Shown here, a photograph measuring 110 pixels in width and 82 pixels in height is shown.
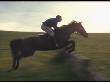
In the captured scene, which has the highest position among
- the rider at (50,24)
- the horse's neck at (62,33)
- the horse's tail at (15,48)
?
the rider at (50,24)

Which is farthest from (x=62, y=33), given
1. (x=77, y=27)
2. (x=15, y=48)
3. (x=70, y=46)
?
(x=15, y=48)

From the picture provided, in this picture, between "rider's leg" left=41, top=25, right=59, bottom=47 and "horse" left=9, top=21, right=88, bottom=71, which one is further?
"horse" left=9, top=21, right=88, bottom=71

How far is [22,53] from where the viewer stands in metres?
20.3

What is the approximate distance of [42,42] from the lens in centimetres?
1972

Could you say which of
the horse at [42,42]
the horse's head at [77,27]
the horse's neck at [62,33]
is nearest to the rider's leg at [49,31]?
the horse at [42,42]

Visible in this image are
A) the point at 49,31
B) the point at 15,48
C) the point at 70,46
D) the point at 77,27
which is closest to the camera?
the point at 49,31

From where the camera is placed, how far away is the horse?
777 inches

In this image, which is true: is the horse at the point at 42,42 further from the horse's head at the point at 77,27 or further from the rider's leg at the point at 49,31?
the rider's leg at the point at 49,31

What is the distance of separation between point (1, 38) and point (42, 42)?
30910 mm

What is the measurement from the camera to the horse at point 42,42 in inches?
777

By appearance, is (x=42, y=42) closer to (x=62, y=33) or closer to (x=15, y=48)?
(x=62, y=33)

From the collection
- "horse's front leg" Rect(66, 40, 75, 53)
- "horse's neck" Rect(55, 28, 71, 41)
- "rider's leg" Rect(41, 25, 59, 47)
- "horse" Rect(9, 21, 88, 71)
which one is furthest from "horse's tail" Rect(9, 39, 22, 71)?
"horse's front leg" Rect(66, 40, 75, 53)

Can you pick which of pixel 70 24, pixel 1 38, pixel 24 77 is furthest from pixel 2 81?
pixel 1 38

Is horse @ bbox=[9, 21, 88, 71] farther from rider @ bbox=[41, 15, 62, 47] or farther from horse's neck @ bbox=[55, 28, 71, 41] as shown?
rider @ bbox=[41, 15, 62, 47]
